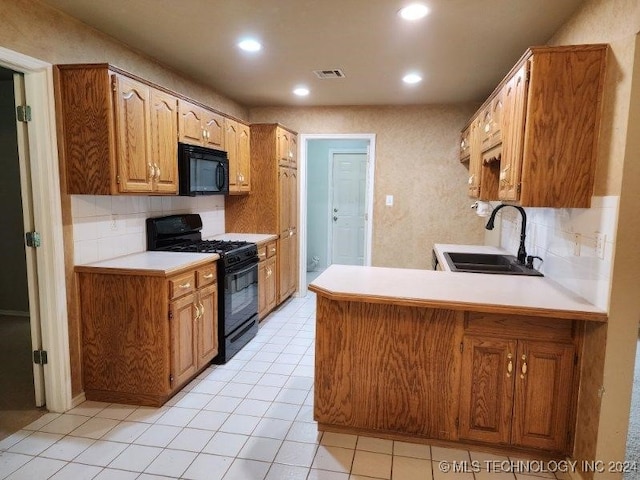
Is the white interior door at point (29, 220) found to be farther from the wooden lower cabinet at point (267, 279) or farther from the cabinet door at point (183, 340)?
the wooden lower cabinet at point (267, 279)

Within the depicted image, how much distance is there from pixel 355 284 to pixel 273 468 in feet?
3.36

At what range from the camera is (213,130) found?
145 inches

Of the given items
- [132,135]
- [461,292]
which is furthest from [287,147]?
[461,292]

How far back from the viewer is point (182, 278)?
2715 mm

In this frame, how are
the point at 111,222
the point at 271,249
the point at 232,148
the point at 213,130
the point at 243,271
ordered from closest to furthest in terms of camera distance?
the point at 111,222 → the point at 243,271 → the point at 213,130 → the point at 232,148 → the point at 271,249

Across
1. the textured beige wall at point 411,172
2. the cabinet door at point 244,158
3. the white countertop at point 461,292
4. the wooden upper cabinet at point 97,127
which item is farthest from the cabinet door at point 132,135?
the textured beige wall at point 411,172

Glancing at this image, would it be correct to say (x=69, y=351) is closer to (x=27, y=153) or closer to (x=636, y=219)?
(x=27, y=153)

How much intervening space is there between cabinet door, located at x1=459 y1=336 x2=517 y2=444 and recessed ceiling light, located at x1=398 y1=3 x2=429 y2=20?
1833 millimetres

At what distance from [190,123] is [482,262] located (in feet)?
8.82

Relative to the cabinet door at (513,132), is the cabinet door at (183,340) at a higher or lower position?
lower

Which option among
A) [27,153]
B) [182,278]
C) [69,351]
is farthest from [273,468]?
[27,153]

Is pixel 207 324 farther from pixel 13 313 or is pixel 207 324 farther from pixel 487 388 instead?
pixel 13 313

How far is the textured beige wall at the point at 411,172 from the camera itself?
4.79m

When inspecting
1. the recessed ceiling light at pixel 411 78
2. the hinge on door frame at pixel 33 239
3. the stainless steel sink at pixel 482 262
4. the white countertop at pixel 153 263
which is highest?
the recessed ceiling light at pixel 411 78
